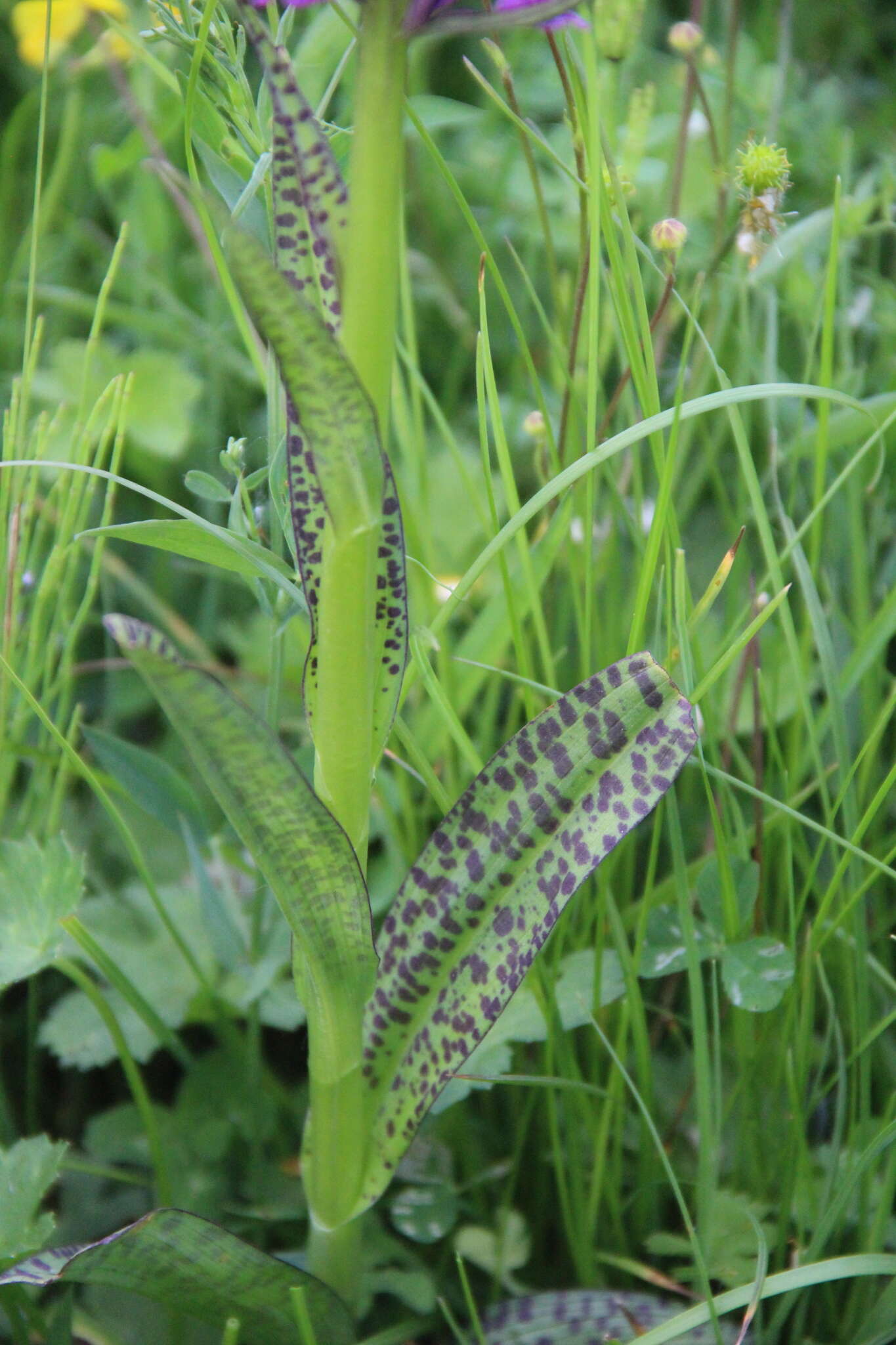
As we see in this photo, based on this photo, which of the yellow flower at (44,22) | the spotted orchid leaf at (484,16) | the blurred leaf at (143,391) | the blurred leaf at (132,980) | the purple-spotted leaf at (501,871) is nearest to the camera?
the spotted orchid leaf at (484,16)

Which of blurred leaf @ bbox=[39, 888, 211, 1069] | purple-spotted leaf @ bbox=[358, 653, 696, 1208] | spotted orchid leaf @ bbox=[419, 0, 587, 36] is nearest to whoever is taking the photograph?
spotted orchid leaf @ bbox=[419, 0, 587, 36]

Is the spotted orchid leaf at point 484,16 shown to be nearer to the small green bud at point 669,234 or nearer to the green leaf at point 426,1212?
the small green bud at point 669,234

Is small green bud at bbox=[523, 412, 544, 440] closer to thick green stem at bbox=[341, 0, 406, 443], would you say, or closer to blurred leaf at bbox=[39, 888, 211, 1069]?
thick green stem at bbox=[341, 0, 406, 443]

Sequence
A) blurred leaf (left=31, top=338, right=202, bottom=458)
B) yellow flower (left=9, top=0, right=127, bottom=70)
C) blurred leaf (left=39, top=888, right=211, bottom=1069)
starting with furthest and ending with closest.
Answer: yellow flower (left=9, top=0, right=127, bottom=70) → blurred leaf (left=31, top=338, right=202, bottom=458) → blurred leaf (left=39, top=888, right=211, bottom=1069)

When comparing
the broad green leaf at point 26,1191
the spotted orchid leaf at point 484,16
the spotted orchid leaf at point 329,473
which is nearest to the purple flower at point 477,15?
the spotted orchid leaf at point 484,16

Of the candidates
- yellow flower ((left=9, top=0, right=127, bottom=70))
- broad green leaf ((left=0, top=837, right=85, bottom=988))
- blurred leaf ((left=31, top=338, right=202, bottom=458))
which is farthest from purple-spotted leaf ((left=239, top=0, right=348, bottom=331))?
yellow flower ((left=9, top=0, right=127, bottom=70))

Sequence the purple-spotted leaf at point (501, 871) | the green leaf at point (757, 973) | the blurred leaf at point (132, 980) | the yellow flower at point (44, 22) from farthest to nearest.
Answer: the yellow flower at point (44, 22) → the blurred leaf at point (132, 980) → the green leaf at point (757, 973) → the purple-spotted leaf at point (501, 871)

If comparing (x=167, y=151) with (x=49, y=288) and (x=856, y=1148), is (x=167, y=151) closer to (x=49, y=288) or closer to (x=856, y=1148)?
(x=49, y=288)

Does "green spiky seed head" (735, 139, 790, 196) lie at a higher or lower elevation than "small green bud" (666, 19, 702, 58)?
lower

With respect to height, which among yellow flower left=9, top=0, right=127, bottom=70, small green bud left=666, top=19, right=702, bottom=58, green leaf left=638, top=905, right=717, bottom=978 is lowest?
green leaf left=638, top=905, right=717, bottom=978
